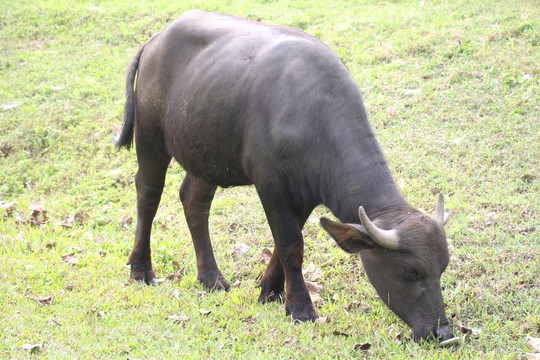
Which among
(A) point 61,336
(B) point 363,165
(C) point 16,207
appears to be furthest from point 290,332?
(C) point 16,207

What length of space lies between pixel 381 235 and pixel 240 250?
8.37 ft

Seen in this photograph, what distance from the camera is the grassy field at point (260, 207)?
472cm

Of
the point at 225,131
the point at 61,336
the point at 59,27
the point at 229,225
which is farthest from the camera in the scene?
the point at 59,27

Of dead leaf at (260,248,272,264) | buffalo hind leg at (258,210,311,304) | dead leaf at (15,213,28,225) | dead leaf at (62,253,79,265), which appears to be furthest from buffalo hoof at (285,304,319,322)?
dead leaf at (15,213,28,225)

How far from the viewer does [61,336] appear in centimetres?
464

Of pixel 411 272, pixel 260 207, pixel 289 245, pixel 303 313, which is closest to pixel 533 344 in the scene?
pixel 411 272

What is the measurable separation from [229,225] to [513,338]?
3235mm

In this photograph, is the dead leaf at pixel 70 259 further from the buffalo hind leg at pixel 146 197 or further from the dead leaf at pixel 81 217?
the dead leaf at pixel 81 217

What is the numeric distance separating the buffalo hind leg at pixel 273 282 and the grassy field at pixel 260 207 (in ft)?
0.41

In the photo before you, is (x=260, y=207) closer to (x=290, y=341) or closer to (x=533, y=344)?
(x=290, y=341)

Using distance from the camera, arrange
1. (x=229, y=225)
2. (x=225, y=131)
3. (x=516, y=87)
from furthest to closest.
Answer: (x=516, y=87)
(x=229, y=225)
(x=225, y=131)

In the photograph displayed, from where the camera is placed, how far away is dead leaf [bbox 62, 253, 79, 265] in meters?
6.22

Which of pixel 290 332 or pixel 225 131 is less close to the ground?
pixel 225 131

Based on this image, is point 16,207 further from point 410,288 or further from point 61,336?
point 410,288
